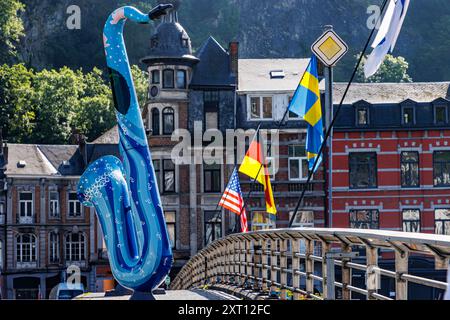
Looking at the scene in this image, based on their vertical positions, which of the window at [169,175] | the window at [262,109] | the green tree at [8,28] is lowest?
the window at [169,175]

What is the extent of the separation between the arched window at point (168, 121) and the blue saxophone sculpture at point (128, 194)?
27188 millimetres

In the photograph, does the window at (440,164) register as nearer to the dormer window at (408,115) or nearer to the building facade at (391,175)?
the building facade at (391,175)

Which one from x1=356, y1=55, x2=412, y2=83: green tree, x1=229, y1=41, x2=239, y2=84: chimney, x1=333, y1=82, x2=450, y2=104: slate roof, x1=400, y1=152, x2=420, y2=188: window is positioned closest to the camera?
x1=400, y1=152, x2=420, y2=188: window

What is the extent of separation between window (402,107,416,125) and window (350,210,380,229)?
390cm

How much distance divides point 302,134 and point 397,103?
13.6 feet

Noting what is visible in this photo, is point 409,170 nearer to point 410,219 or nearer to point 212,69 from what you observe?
point 410,219

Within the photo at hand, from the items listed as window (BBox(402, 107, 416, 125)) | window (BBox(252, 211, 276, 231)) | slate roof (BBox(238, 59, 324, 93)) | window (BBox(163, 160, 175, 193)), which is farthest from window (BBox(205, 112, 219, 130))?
window (BBox(402, 107, 416, 125))

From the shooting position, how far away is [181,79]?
166 ft

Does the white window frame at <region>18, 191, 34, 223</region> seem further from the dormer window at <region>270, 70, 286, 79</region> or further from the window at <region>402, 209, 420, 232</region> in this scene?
the window at <region>402, 209, 420, 232</region>

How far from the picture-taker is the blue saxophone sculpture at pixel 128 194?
2117 cm

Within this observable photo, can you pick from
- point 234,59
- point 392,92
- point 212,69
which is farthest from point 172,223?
point 392,92

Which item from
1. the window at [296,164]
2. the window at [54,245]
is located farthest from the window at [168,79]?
the window at [54,245]

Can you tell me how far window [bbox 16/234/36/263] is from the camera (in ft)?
208

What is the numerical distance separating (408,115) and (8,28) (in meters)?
51.4
